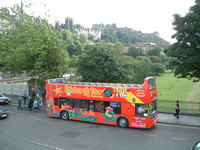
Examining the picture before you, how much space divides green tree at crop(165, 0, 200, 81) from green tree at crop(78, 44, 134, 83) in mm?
8489

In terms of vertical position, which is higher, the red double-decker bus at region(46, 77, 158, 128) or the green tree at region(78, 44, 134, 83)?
the green tree at region(78, 44, 134, 83)

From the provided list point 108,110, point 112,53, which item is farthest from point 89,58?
point 108,110

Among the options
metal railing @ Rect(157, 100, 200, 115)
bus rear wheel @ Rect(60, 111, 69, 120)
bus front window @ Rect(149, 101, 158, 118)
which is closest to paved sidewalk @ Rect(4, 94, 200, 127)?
metal railing @ Rect(157, 100, 200, 115)

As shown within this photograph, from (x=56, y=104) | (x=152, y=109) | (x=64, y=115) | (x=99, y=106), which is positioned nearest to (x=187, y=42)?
(x=152, y=109)

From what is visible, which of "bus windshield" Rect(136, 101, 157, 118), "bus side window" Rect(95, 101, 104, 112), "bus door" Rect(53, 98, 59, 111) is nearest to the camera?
"bus windshield" Rect(136, 101, 157, 118)

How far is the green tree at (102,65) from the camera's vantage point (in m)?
25.2

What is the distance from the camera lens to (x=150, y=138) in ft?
44.1

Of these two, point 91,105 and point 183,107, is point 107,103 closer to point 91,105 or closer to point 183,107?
point 91,105

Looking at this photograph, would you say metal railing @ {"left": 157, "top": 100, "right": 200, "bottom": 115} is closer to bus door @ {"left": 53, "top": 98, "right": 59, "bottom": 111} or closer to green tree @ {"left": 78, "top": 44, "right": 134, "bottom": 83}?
green tree @ {"left": 78, "top": 44, "right": 134, "bottom": 83}

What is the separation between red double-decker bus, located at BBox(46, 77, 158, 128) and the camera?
14961 millimetres

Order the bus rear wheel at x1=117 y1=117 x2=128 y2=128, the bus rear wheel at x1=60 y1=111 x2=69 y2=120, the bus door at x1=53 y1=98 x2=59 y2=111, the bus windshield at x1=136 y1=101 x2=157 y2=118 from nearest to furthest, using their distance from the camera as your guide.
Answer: the bus windshield at x1=136 y1=101 x2=157 y2=118, the bus rear wheel at x1=117 y1=117 x2=128 y2=128, the bus rear wheel at x1=60 y1=111 x2=69 y2=120, the bus door at x1=53 y1=98 x2=59 y2=111

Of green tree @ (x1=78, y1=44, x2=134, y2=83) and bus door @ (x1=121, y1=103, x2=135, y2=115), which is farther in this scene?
green tree @ (x1=78, y1=44, x2=134, y2=83)

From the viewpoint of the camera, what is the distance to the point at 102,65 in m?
25.3

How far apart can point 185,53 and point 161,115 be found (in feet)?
21.9
